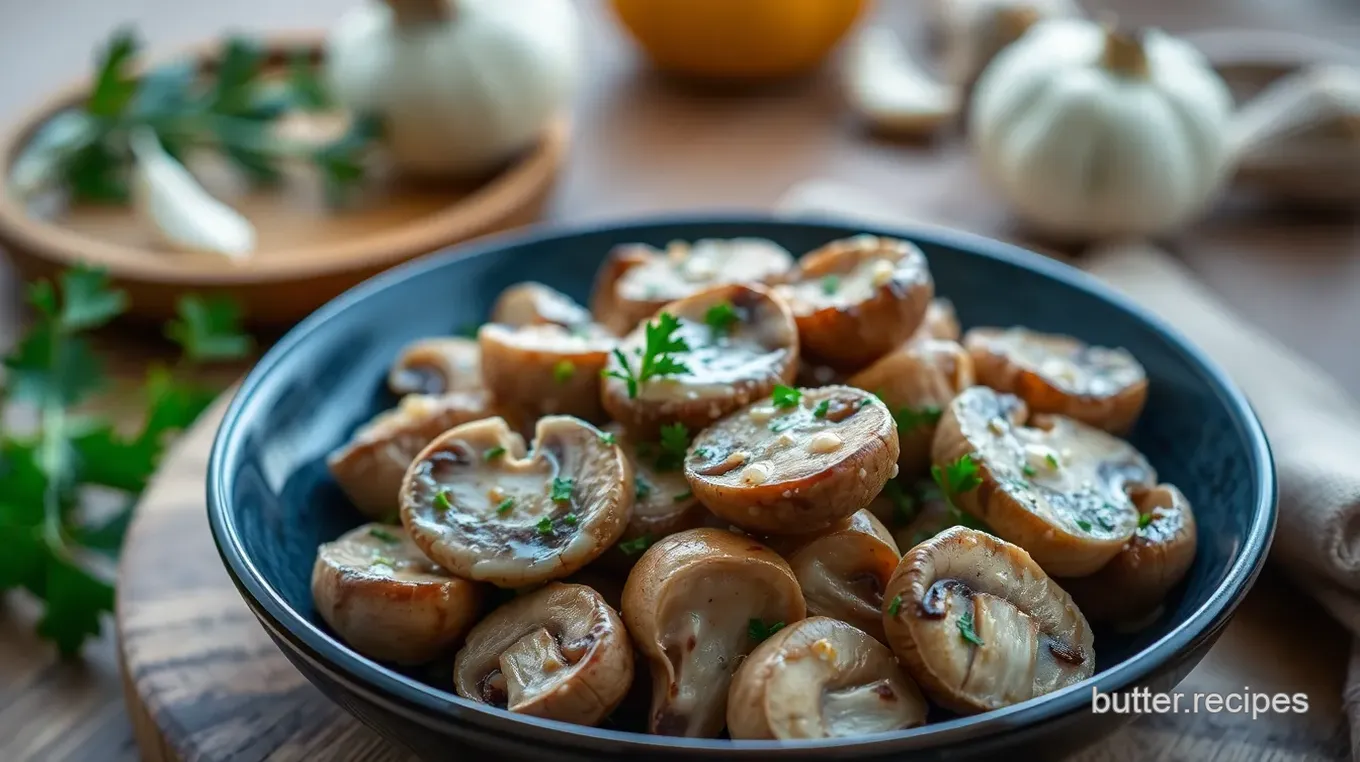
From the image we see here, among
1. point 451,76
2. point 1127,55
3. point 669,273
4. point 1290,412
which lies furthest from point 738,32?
point 1290,412

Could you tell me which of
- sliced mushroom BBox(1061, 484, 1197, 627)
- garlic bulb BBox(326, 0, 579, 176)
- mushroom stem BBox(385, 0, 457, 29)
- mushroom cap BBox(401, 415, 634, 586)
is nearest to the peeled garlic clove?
garlic bulb BBox(326, 0, 579, 176)

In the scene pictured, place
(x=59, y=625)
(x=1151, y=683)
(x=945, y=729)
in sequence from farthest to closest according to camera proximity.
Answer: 1. (x=59, y=625)
2. (x=1151, y=683)
3. (x=945, y=729)

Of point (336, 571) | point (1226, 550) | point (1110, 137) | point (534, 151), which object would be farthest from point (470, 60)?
point (1226, 550)

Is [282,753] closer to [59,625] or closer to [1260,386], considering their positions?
[59,625]

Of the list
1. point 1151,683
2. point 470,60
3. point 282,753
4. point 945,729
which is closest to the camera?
point 945,729

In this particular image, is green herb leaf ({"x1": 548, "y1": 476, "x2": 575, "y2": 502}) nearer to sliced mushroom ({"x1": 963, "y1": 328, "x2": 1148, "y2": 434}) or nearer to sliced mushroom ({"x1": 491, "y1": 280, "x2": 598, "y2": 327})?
sliced mushroom ({"x1": 491, "y1": 280, "x2": 598, "y2": 327})

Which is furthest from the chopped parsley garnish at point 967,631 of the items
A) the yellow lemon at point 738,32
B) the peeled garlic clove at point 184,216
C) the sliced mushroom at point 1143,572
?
the yellow lemon at point 738,32
